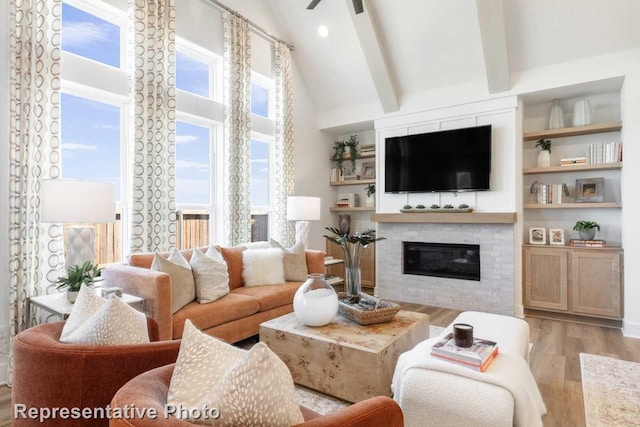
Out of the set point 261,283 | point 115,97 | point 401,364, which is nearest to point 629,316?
point 401,364

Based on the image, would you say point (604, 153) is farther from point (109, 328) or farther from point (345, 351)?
point (109, 328)

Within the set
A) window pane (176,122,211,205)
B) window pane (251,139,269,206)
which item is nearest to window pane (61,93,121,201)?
window pane (176,122,211,205)

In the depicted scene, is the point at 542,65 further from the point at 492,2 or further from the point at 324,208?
the point at 324,208

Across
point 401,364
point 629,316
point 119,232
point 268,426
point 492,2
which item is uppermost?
point 492,2

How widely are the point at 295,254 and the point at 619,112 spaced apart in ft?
13.1

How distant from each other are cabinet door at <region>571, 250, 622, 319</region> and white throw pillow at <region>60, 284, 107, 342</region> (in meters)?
4.47

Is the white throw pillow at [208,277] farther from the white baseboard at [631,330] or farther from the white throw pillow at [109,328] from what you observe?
the white baseboard at [631,330]

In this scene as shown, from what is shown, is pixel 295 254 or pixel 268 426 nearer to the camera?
pixel 268 426

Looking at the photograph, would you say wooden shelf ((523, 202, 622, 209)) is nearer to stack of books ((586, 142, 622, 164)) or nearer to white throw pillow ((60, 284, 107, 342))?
stack of books ((586, 142, 622, 164))

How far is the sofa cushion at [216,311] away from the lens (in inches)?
105

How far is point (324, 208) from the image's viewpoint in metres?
5.98

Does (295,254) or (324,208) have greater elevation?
(324,208)

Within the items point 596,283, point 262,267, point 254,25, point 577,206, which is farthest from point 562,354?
point 254,25

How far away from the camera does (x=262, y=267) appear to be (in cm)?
368
